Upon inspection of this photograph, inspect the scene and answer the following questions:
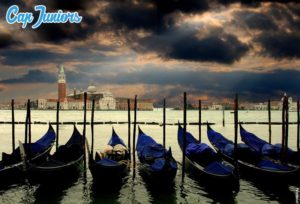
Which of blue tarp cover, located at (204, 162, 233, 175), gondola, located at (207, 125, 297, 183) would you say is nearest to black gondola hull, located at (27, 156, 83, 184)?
blue tarp cover, located at (204, 162, 233, 175)

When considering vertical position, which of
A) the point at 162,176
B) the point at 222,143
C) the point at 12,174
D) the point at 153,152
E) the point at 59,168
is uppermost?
the point at 222,143

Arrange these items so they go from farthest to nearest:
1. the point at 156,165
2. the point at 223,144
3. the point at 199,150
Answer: the point at 223,144 < the point at 199,150 < the point at 156,165

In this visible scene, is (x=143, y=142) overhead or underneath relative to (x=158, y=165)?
overhead

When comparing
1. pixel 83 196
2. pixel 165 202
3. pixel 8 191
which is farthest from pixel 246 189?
pixel 8 191

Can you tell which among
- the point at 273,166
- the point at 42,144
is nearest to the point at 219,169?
the point at 273,166

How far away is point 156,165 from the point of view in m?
14.3

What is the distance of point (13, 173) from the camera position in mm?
14484

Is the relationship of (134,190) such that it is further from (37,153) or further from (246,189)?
(37,153)

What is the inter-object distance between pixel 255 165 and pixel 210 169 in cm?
288

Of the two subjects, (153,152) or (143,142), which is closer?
(153,152)

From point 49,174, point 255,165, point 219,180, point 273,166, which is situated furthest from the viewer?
point 255,165

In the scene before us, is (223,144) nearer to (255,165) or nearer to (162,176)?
(255,165)

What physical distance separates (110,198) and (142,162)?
11.2 feet

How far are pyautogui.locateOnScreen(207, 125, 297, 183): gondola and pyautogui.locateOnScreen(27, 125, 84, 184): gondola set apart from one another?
6.85 m
